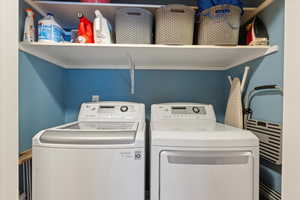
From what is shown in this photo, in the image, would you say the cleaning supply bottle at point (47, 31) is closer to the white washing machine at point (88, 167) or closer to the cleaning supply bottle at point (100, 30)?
the cleaning supply bottle at point (100, 30)

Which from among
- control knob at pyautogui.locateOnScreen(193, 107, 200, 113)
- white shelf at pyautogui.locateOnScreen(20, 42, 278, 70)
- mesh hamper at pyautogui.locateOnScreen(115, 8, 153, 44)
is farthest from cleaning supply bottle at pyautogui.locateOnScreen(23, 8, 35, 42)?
control knob at pyautogui.locateOnScreen(193, 107, 200, 113)

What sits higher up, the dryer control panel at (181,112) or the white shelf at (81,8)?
the white shelf at (81,8)

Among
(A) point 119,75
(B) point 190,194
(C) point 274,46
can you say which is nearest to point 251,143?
(B) point 190,194

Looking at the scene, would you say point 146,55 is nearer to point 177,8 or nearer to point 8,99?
point 177,8

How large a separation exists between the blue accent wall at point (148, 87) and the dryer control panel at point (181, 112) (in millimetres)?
326

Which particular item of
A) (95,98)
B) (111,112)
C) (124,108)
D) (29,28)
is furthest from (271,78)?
(29,28)

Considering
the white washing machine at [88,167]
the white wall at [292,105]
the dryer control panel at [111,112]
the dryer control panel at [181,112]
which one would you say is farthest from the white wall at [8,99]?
the dryer control panel at [181,112]

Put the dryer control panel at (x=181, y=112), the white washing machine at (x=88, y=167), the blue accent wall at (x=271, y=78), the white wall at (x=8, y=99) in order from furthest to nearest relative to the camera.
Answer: the dryer control panel at (x=181, y=112)
the blue accent wall at (x=271, y=78)
the white washing machine at (x=88, y=167)
the white wall at (x=8, y=99)

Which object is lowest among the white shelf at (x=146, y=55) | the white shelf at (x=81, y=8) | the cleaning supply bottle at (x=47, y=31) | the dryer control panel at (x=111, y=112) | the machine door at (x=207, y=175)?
the machine door at (x=207, y=175)

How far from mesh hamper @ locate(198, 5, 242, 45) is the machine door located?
2.64 feet

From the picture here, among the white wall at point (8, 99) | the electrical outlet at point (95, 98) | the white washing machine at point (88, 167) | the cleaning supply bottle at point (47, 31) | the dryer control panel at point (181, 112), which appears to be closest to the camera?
the white wall at point (8, 99)

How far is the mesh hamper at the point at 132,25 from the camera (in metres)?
1.34

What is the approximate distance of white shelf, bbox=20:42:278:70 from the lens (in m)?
1.30

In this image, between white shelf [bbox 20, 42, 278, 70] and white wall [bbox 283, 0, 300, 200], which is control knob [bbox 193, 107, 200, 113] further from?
white wall [bbox 283, 0, 300, 200]
